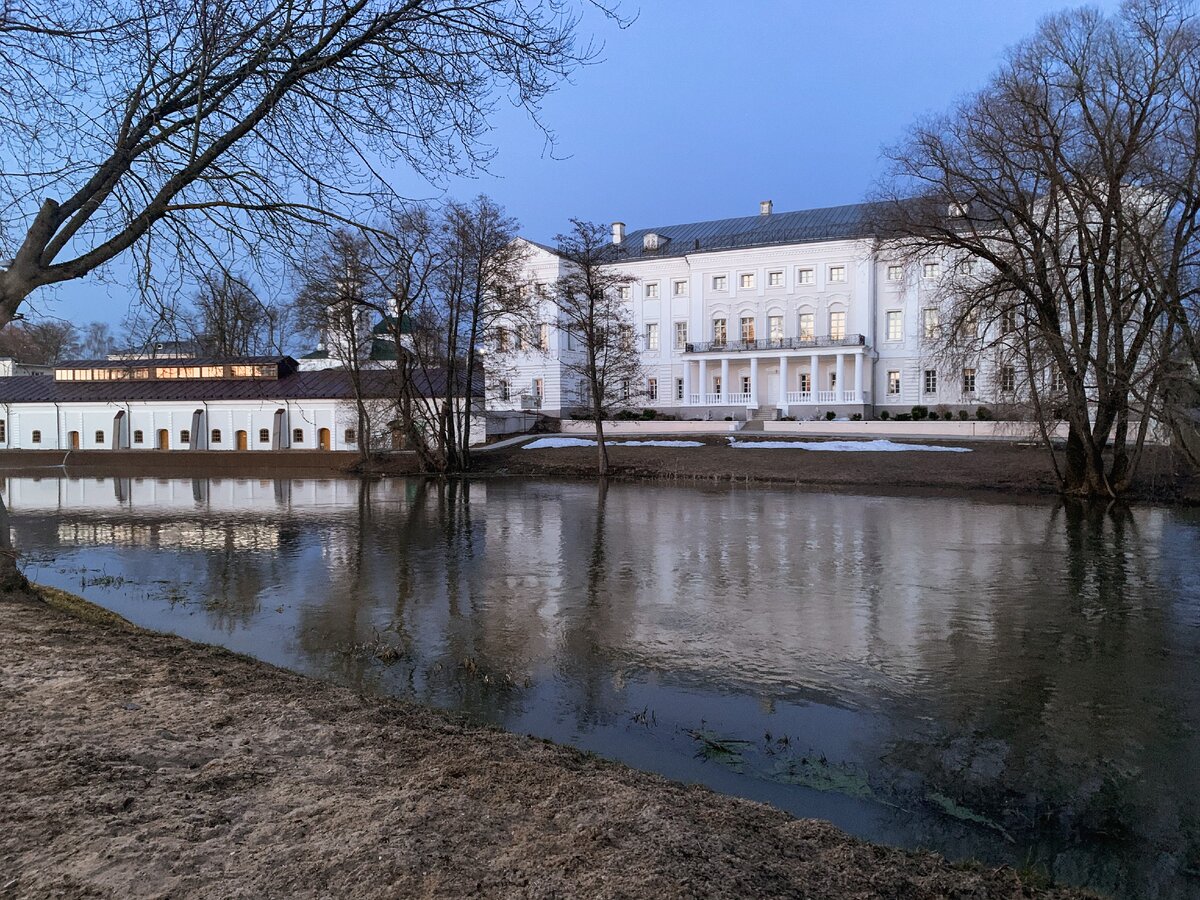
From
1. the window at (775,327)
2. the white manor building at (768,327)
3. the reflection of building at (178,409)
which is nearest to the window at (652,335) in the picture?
the white manor building at (768,327)

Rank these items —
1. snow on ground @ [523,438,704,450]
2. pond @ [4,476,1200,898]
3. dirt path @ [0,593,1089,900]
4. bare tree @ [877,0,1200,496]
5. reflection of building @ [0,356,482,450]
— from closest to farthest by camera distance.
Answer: dirt path @ [0,593,1089,900], pond @ [4,476,1200,898], bare tree @ [877,0,1200,496], snow on ground @ [523,438,704,450], reflection of building @ [0,356,482,450]

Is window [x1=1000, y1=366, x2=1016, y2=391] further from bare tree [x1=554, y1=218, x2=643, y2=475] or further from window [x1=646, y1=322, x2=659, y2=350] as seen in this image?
window [x1=646, y1=322, x2=659, y2=350]

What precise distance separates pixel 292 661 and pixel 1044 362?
24.3m

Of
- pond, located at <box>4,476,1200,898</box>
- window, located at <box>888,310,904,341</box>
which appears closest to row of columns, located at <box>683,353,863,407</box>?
window, located at <box>888,310,904,341</box>

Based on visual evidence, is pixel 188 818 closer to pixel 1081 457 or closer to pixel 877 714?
pixel 877 714

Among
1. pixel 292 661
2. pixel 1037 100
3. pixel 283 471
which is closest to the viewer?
pixel 292 661

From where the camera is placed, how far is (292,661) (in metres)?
8.29

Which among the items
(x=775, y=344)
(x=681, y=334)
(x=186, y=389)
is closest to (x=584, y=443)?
(x=775, y=344)

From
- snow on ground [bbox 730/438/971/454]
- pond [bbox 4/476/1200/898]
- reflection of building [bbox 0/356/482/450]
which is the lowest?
pond [bbox 4/476/1200/898]

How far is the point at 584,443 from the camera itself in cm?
4612

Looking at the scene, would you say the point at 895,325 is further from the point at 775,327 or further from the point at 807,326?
the point at 775,327

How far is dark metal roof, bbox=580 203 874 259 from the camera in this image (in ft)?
196

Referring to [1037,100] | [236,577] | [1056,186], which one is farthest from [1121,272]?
[236,577]

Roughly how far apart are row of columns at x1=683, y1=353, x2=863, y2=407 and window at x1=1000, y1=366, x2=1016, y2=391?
28350 millimetres
